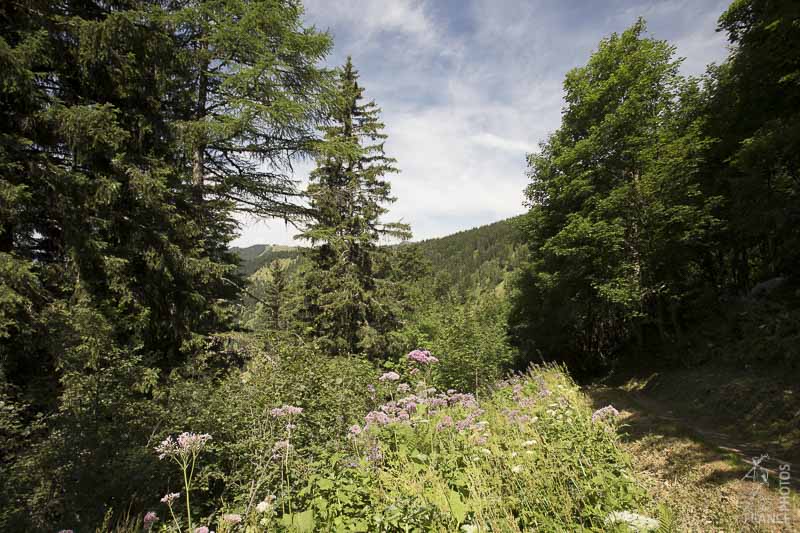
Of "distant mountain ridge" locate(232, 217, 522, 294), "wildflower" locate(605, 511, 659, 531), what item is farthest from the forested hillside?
"distant mountain ridge" locate(232, 217, 522, 294)

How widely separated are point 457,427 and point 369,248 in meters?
12.5

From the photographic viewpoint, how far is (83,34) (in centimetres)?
554

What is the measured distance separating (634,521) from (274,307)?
7.58 metres

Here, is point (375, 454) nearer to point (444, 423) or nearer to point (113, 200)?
point (444, 423)

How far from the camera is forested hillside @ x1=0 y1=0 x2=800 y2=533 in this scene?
3.29 m

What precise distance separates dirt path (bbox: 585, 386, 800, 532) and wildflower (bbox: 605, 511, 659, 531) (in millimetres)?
563

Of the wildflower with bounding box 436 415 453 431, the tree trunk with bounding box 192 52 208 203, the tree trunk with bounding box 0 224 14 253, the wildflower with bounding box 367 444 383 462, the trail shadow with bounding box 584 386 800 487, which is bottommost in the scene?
the trail shadow with bounding box 584 386 800 487

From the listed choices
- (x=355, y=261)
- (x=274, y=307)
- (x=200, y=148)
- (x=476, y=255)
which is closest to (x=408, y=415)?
(x=274, y=307)

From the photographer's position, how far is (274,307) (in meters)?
8.27

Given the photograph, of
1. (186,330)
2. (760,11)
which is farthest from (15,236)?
(760,11)

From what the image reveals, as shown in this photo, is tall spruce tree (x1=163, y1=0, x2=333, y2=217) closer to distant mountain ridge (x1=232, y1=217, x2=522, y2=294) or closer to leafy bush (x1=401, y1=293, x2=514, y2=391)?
leafy bush (x1=401, y1=293, x2=514, y2=391)

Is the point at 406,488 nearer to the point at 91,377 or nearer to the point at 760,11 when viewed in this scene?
the point at 91,377

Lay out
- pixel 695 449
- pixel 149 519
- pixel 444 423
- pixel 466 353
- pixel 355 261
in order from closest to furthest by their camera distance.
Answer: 1. pixel 149 519
2. pixel 444 423
3. pixel 695 449
4. pixel 466 353
5. pixel 355 261

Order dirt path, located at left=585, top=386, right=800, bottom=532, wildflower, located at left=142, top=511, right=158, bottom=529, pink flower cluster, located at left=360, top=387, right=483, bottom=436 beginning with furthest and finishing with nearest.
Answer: pink flower cluster, located at left=360, top=387, right=483, bottom=436 < dirt path, located at left=585, top=386, right=800, bottom=532 < wildflower, located at left=142, top=511, right=158, bottom=529
